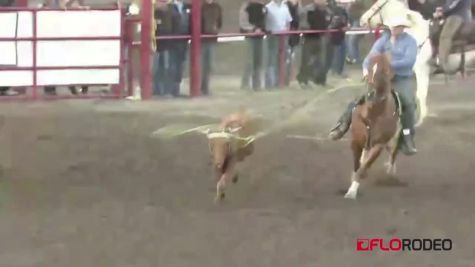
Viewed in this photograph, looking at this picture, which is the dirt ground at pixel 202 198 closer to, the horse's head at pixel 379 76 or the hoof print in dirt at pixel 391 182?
the hoof print in dirt at pixel 391 182

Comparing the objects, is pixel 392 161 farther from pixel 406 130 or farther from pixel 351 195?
pixel 351 195

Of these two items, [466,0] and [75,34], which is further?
[466,0]

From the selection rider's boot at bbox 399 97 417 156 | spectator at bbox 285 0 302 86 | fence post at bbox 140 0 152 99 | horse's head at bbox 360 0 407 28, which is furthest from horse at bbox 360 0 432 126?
spectator at bbox 285 0 302 86

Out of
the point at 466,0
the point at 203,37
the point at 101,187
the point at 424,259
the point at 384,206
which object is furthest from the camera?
the point at 466,0

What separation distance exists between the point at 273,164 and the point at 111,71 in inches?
236

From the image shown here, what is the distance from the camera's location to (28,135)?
44.9ft

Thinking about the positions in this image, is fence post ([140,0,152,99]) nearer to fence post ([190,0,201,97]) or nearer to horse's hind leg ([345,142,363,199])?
fence post ([190,0,201,97])

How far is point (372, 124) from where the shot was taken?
32.8 ft

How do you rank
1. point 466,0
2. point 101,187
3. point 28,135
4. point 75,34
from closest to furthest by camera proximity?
point 101,187, point 28,135, point 75,34, point 466,0

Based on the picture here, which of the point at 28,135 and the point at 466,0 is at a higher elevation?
the point at 466,0

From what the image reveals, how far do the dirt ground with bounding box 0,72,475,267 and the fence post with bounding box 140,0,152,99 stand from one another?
188 centimetres

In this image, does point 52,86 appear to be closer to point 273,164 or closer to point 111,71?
point 111,71

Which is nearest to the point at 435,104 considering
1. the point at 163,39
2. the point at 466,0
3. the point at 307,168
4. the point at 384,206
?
the point at 466,0

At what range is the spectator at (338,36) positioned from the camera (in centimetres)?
2057
